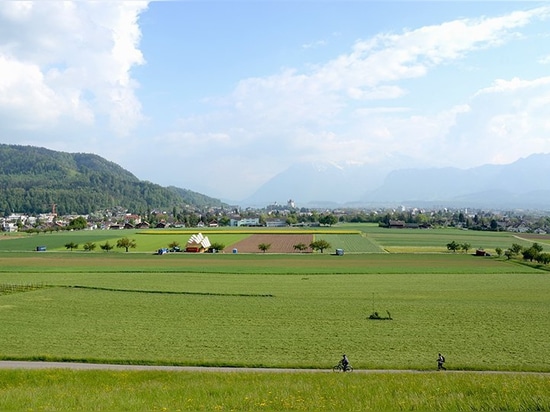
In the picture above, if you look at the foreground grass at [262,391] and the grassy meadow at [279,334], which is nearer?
the foreground grass at [262,391]

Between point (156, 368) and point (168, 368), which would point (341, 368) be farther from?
point (156, 368)

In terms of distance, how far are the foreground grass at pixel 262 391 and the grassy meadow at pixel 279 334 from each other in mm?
73

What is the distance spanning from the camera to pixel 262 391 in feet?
50.8

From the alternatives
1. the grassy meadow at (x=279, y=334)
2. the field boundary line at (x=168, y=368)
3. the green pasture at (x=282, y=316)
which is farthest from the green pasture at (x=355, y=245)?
the field boundary line at (x=168, y=368)

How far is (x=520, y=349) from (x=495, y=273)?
118ft

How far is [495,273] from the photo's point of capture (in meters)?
57.9

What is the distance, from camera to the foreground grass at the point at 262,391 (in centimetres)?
1354

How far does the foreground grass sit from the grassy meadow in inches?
2.9

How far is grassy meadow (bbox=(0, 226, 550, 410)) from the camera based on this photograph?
586 inches

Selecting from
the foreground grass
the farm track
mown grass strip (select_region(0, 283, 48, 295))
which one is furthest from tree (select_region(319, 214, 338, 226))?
the foreground grass

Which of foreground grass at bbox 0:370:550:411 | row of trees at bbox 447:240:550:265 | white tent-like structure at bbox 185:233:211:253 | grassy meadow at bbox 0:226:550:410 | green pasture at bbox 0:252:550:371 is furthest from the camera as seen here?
white tent-like structure at bbox 185:233:211:253

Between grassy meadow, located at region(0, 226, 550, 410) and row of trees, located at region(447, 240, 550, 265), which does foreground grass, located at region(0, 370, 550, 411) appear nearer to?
grassy meadow, located at region(0, 226, 550, 410)

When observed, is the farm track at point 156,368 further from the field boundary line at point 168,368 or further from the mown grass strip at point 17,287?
the mown grass strip at point 17,287

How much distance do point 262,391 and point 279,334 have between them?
40.4ft
